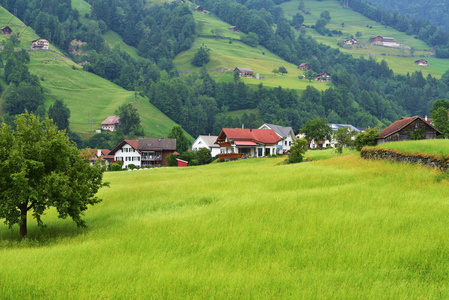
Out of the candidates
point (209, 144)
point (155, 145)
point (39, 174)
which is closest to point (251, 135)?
point (209, 144)

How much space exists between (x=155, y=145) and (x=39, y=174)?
310 ft

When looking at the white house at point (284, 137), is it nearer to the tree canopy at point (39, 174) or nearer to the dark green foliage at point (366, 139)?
the dark green foliage at point (366, 139)

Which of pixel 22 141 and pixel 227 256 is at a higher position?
pixel 22 141

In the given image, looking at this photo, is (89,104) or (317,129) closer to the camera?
(317,129)

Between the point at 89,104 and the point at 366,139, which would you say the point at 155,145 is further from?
the point at 89,104

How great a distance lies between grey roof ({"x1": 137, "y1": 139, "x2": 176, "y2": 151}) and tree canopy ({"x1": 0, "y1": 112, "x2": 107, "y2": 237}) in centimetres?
9179

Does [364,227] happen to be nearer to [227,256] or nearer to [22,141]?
[227,256]

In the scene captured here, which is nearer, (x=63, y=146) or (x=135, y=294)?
(x=135, y=294)

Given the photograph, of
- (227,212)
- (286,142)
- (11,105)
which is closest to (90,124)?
(11,105)

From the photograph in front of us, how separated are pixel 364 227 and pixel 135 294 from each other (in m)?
10.2

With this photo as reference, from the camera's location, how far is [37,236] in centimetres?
2133

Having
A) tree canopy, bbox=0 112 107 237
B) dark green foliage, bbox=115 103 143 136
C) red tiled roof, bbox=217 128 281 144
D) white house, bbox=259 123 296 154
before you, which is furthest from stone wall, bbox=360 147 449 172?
dark green foliage, bbox=115 103 143 136

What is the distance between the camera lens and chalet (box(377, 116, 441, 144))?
5941 centimetres

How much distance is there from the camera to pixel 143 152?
115 meters
